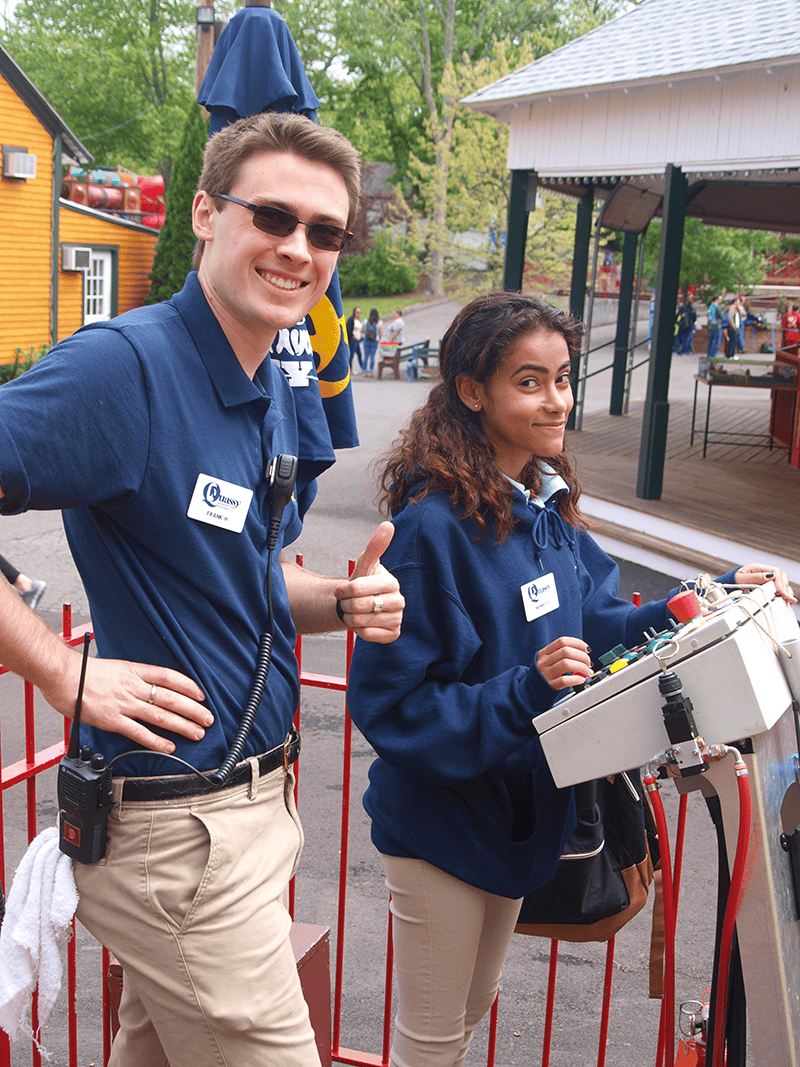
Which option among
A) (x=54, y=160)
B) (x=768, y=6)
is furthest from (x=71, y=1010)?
(x=54, y=160)

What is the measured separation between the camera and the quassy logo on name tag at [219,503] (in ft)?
5.42

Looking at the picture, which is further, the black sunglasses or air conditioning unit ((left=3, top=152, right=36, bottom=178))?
air conditioning unit ((left=3, top=152, right=36, bottom=178))

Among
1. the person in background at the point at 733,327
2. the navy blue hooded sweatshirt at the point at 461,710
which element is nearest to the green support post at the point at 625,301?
the person in background at the point at 733,327

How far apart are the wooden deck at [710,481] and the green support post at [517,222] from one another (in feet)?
7.69

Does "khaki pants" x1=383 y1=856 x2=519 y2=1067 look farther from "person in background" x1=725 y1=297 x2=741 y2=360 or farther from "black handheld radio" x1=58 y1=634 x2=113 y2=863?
"person in background" x1=725 y1=297 x2=741 y2=360

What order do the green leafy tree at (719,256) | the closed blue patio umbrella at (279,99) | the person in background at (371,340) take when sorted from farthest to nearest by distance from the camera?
the green leafy tree at (719,256), the person in background at (371,340), the closed blue patio umbrella at (279,99)

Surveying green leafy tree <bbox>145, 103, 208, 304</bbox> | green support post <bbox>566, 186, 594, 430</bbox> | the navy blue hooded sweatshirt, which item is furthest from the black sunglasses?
green leafy tree <bbox>145, 103, 208, 304</bbox>

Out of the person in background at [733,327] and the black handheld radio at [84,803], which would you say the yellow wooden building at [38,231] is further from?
the black handheld radio at [84,803]

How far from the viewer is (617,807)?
2.26m

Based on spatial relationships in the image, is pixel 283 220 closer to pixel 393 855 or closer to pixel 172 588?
pixel 172 588

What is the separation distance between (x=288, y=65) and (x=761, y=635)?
347cm

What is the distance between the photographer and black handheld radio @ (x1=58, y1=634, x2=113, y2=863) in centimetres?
162

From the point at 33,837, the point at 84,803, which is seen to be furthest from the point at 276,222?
the point at 33,837

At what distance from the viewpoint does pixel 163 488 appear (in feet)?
5.31
